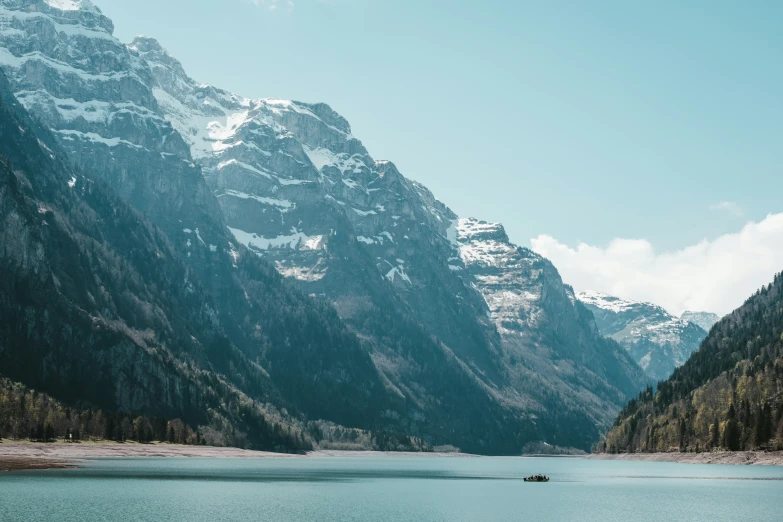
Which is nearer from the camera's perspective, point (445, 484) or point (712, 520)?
point (712, 520)

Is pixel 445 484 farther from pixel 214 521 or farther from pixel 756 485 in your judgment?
pixel 214 521

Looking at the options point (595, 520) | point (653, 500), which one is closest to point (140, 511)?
point (595, 520)

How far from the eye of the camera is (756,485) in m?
164

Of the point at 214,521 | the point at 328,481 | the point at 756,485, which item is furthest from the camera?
the point at 328,481

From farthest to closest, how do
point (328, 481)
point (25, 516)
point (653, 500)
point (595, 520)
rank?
point (328, 481) < point (653, 500) < point (595, 520) < point (25, 516)

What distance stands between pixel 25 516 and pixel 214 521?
20185 millimetres

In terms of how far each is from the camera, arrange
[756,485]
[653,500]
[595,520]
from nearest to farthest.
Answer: [595,520], [653,500], [756,485]

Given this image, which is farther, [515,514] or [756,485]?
[756,485]

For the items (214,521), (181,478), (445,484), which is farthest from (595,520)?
(181,478)

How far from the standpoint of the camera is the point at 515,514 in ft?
383

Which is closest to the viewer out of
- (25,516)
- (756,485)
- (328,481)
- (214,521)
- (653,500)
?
(25,516)

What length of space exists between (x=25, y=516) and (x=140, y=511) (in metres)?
14.6

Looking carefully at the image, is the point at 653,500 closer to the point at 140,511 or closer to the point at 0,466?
the point at 140,511

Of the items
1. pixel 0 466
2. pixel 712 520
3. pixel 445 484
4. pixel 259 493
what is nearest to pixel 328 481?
pixel 445 484
